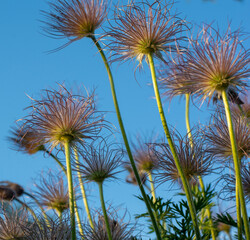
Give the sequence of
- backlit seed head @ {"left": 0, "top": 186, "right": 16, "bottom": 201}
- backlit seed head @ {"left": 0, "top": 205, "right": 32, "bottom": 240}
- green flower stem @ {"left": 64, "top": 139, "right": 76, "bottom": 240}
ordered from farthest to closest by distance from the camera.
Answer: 1. backlit seed head @ {"left": 0, "top": 186, "right": 16, "bottom": 201}
2. backlit seed head @ {"left": 0, "top": 205, "right": 32, "bottom": 240}
3. green flower stem @ {"left": 64, "top": 139, "right": 76, "bottom": 240}

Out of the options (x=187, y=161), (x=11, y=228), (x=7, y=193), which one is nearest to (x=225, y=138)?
(x=187, y=161)

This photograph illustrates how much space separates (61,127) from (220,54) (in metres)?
1.59

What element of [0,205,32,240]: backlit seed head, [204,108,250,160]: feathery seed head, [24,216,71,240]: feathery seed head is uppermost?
[204,108,250,160]: feathery seed head

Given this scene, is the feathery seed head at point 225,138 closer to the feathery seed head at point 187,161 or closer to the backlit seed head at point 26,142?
the feathery seed head at point 187,161

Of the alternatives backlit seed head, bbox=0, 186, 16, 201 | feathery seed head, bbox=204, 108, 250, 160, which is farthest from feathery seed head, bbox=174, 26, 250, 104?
backlit seed head, bbox=0, 186, 16, 201

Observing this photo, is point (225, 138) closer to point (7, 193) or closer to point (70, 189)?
point (70, 189)

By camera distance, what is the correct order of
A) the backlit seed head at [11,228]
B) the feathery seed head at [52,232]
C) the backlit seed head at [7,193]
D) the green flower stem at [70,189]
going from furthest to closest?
the backlit seed head at [7,193] < the backlit seed head at [11,228] < the feathery seed head at [52,232] < the green flower stem at [70,189]

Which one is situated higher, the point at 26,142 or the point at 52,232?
the point at 26,142

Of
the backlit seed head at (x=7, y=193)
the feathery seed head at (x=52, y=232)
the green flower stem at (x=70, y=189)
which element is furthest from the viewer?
the backlit seed head at (x=7, y=193)

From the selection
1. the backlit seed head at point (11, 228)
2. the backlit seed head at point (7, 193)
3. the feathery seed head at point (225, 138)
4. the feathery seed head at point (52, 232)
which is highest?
the feathery seed head at point (225, 138)

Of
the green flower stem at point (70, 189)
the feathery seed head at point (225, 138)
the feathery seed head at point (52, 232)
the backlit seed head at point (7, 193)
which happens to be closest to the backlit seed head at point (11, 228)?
the feathery seed head at point (52, 232)

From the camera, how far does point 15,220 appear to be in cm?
455

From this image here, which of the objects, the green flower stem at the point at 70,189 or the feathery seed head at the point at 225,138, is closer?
the green flower stem at the point at 70,189

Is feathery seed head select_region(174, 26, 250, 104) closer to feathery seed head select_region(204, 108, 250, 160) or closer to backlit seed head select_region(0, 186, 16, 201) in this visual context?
feathery seed head select_region(204, 108, 250, 160)
